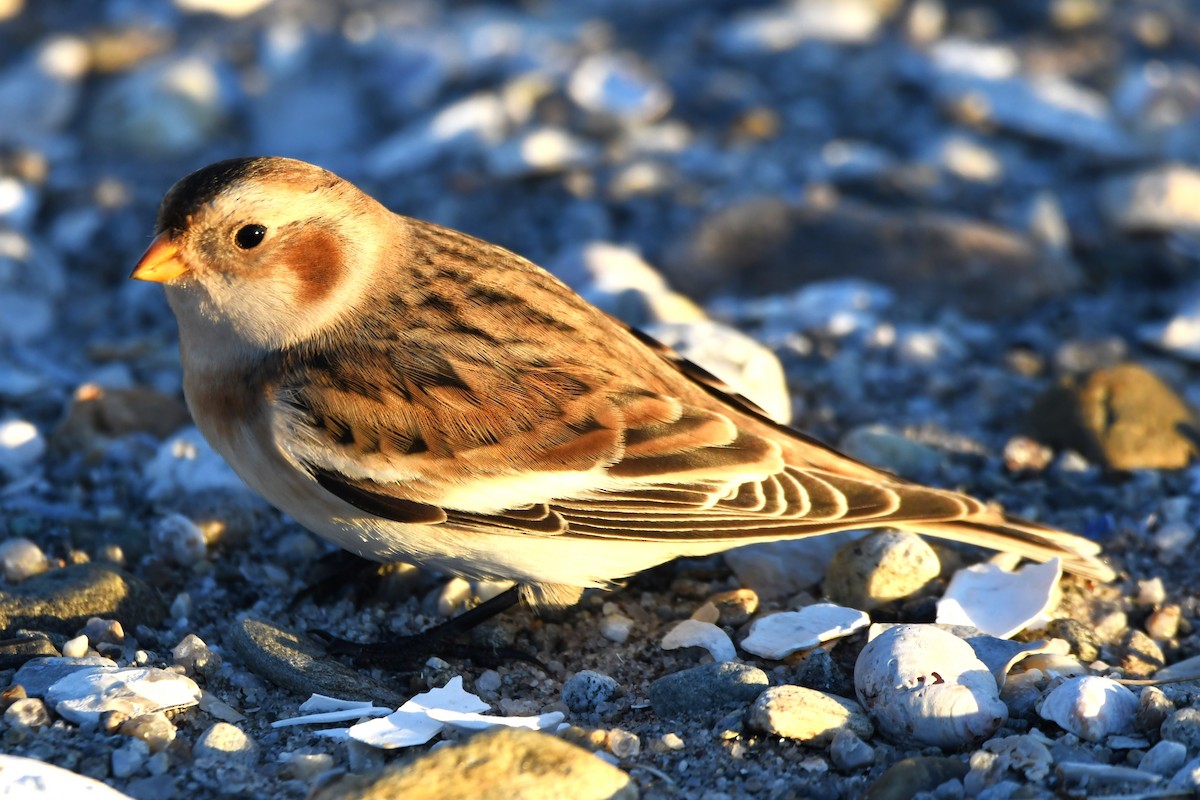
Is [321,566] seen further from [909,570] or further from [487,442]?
[909,570]

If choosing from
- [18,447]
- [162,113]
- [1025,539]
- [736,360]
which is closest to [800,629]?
[1025,539]

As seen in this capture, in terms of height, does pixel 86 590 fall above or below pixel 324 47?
below

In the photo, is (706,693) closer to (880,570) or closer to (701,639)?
(701,639)

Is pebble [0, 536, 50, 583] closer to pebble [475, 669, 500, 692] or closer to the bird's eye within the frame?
the bird's eye

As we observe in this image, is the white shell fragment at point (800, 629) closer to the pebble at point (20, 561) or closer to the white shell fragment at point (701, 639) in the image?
the white shell fragment at point (701, 639)

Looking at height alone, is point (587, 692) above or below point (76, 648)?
below

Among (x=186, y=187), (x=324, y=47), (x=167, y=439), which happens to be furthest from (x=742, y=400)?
(x=324, y=47)
